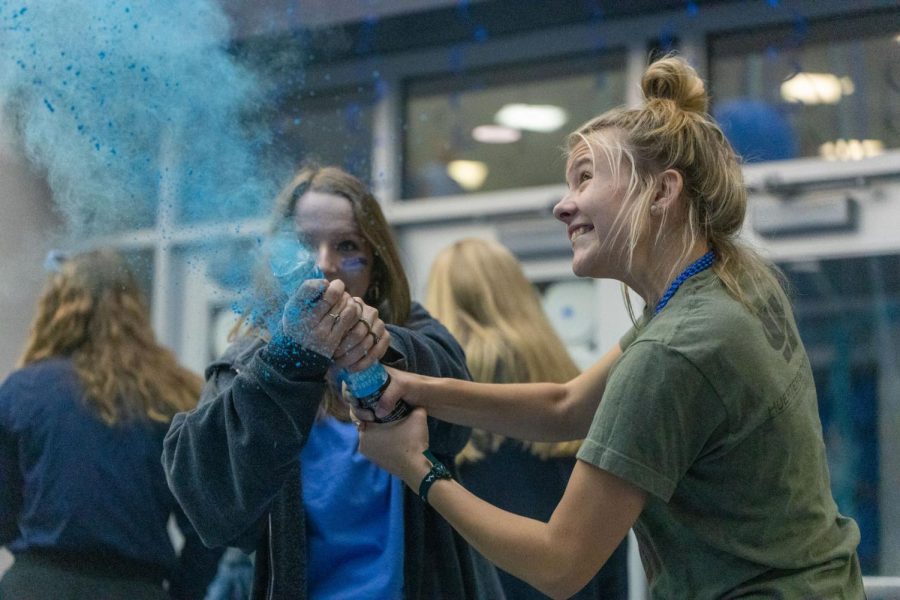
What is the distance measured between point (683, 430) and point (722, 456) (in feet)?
0.25

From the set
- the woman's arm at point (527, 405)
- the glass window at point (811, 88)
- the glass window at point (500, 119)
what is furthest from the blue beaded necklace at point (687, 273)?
the glass window at point (500, 119)

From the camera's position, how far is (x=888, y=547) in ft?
12.1

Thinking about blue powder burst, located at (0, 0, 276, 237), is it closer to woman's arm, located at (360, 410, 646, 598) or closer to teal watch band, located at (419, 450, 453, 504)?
teal watch band, located at (419, 450, 453, 504)

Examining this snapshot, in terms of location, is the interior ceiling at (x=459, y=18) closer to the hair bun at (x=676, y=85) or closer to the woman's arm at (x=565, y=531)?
the hair bun at (x=676, y=85)

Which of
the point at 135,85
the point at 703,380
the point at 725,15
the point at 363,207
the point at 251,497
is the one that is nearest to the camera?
the point at 703,380

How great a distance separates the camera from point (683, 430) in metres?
1.58

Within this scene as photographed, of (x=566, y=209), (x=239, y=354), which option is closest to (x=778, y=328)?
(x=566, y=209)

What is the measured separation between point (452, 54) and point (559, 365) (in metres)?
1.90

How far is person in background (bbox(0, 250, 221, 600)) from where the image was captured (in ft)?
8.46

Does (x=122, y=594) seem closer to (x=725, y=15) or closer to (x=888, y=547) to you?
(x=888, y=547)

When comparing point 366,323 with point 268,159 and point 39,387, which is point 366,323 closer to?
point 268,159

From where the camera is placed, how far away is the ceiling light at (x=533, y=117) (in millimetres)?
4391

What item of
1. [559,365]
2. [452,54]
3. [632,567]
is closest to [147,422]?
[559,365]

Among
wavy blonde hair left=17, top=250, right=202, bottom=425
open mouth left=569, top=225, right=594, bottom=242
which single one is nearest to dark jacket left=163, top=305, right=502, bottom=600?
open mouth left=569, top=225, right=594, bottom=242
